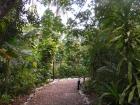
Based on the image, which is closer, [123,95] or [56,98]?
[123,95]

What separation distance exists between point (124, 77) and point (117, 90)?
500 mm

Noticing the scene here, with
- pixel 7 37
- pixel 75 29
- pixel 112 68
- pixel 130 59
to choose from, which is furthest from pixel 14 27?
pixel 130 59

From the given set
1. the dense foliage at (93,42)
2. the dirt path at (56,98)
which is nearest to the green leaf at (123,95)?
the dense foliage at (93,42)

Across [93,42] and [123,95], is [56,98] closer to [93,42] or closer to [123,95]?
[93,42]

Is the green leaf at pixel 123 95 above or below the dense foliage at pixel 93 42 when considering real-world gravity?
below

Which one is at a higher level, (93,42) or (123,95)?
(93,42)

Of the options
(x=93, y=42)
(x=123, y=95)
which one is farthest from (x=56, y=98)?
(x=123, y=95)

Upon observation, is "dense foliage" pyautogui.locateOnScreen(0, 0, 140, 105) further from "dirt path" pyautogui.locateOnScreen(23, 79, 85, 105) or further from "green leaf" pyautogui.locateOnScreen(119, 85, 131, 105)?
"dirt path" pyautogui.locateOnScreen(23, 79, 85, 105)

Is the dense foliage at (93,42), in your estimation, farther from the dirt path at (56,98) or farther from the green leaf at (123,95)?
the dirt path at (56,98)

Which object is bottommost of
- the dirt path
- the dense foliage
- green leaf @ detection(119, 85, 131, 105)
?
the dirt path

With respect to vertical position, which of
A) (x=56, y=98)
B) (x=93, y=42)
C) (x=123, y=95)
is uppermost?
(x=93, y=42)

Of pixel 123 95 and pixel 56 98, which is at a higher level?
pixel 123 95

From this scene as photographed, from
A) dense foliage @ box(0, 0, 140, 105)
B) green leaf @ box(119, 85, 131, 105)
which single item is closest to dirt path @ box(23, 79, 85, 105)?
dense foliage @ box(0, 0, 140, 105)

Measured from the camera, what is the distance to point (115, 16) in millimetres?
12031
